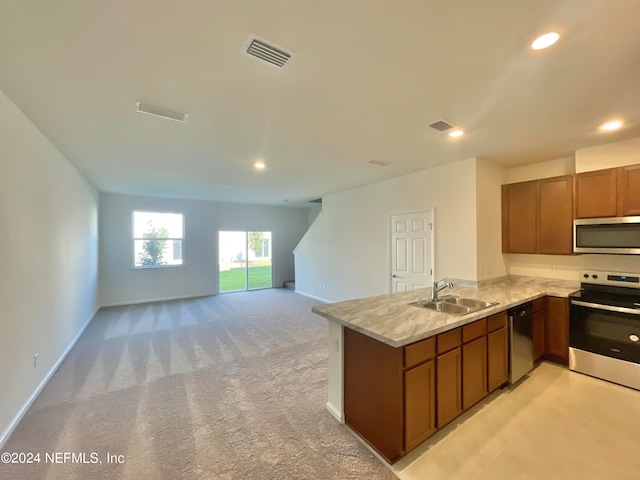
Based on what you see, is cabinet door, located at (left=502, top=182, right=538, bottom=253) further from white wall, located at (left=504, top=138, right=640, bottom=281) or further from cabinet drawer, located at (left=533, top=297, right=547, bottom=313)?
cabinet drawer, located at (left=533, top=297, right=547, bottom=313)

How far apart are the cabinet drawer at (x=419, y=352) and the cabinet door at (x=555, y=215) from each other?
9.45 ft

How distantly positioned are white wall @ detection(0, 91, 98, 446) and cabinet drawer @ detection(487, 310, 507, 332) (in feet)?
13.8

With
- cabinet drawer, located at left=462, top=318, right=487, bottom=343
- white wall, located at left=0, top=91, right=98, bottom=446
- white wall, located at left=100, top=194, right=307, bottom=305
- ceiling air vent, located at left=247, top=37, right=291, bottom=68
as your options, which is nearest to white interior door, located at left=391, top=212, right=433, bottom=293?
cabinet drawer, located at left=462, top=318, right=487, bottom=343

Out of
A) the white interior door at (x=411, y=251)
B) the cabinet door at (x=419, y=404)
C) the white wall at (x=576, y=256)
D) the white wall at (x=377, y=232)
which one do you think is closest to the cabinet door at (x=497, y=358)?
the cabinet door at (x=419, y=404)

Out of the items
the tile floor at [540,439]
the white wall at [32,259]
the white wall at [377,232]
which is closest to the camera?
the tile floor at [540,439]

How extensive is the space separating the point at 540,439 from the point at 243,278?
7886mm

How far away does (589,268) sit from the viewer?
357cm

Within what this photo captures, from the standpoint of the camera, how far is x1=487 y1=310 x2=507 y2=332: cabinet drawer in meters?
2.57

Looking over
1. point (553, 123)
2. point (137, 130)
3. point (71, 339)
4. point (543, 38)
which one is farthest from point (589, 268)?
point (71, 339)

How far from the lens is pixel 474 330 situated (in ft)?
7.85

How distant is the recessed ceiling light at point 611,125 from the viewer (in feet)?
8.80

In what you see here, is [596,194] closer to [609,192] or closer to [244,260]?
[609,192]

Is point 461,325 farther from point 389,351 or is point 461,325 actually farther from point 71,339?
point 71,339

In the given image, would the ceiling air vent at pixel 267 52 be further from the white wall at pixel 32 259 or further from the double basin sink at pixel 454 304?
the double basin sink at pixel 454 304
